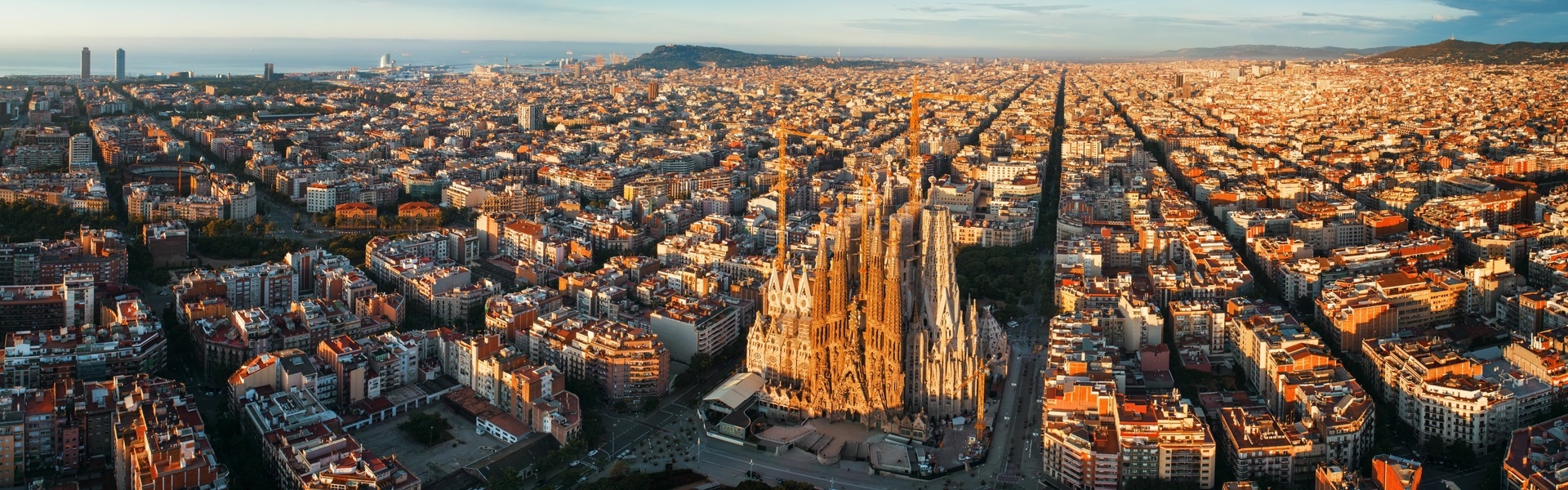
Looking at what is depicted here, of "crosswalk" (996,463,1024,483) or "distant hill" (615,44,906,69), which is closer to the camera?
"crosswalk" (996,463,1024,483)

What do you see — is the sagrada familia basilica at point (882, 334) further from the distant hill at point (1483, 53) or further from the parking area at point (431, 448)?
the distant hill at point (1483, 53)

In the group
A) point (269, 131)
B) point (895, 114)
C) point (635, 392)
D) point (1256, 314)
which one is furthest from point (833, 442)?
point (895, 114)

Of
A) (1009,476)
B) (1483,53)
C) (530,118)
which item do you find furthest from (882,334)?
(1483,53)

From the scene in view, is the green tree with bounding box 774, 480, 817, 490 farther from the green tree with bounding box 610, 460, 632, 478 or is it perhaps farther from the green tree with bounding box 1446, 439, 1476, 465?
the green tree with bounding box 1446, 439, 1476, 465

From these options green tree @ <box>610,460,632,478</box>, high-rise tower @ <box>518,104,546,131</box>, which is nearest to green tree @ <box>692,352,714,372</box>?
green tree @ <box>610,460,632,478</box>

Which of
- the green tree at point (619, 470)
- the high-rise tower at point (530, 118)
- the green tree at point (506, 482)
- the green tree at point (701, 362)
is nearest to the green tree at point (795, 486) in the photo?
the green tree at point (619, 470)

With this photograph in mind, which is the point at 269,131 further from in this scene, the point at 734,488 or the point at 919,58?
the point at 919,58

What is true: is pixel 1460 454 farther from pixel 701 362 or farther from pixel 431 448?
pixel 431 448
